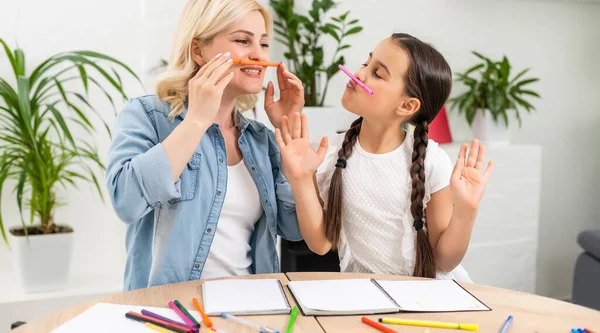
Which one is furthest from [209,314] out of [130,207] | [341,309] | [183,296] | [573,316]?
[573,316]

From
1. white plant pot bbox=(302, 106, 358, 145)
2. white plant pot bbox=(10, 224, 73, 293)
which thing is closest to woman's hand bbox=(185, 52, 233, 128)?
white plant pot bbox=(302, 106, 358, 145)

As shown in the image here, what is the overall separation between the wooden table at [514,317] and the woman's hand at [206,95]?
1.66 ft

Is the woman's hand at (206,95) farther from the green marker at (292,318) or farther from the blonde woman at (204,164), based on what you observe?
the green marker at (292,318)

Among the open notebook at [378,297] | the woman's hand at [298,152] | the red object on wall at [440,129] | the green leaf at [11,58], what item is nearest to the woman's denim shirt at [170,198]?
the woman's hand at [298,152]

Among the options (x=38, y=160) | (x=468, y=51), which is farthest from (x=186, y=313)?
(x=468, y=51)

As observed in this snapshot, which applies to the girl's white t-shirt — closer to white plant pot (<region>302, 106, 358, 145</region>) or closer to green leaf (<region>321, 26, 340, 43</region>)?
white plant pot (<region>302, 106, 358, 145</region>)

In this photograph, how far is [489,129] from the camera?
289cm

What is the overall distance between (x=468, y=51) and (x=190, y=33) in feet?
6.56

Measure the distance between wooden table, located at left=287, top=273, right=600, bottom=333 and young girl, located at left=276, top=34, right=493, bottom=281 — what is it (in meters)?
0.28

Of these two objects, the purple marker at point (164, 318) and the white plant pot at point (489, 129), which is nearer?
the purple marker at point (164, 318)

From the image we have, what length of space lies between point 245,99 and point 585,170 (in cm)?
255

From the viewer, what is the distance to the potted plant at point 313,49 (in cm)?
237

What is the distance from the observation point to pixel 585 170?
3422 millimetres

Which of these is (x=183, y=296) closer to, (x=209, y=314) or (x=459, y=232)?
(x=209, y=314)
